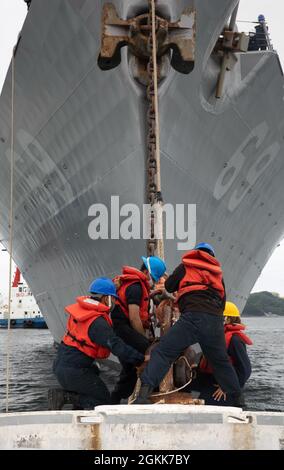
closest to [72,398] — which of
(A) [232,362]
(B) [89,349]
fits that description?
(B) [89,349]

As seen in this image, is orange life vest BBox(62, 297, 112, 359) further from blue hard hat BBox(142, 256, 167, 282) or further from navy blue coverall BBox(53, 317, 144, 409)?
blue hard hat BBox(142, 256, 167, 282)

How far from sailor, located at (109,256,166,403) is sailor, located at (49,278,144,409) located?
309mm

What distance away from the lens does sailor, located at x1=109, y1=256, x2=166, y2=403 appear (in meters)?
4.09

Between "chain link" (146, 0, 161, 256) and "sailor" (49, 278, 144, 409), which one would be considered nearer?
"sailor" (49, 278, 144, 409)

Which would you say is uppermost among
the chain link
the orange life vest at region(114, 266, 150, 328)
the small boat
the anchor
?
the anchor

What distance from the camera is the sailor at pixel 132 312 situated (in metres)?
4.09

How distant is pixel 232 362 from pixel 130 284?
3.38ft

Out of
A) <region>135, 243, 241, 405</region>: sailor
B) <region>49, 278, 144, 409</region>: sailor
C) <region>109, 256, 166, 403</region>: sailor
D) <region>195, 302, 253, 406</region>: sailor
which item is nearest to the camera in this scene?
<region>135, 243, 241, 405</region>: sailor

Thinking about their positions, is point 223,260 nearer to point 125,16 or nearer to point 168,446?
point 125,16

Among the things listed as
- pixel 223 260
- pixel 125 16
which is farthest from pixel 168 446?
pixel 223 260

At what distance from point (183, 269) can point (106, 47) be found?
387 cm

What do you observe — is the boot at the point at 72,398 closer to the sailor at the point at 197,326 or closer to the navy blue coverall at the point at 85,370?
the navy blue coverall at the point at 85,370

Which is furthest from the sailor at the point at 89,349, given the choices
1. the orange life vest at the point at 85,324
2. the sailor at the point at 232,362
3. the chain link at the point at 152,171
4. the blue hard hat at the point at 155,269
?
the chain link at the point at 152,171

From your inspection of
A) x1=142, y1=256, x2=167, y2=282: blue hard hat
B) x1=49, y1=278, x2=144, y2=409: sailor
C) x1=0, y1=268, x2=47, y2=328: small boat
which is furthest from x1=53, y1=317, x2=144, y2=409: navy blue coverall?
x1=0, y1=268, x2=47, y2=328: small boat
